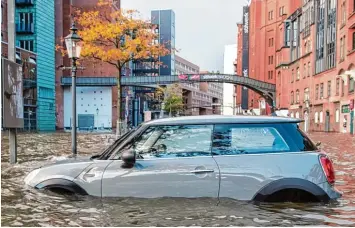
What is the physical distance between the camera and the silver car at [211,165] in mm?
4797

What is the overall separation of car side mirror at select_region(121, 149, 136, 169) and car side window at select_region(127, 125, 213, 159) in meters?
0.17

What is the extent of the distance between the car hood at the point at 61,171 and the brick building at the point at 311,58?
67.1 feet

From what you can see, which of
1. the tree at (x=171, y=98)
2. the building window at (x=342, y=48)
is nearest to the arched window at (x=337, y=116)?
the building window at (x=342, y=48)

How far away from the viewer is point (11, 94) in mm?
8844

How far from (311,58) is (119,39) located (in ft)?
120

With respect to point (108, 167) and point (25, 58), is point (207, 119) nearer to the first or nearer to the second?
point (108, 167)

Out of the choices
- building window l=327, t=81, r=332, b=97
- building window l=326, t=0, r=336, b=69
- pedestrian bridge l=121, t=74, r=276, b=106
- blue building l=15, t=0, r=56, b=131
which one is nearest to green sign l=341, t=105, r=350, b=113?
building window l=327, t=81, r=332, b=97

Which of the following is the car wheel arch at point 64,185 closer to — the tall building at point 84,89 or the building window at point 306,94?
the building window at point 306,94

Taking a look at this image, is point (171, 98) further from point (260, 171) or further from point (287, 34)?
point (260, 171)

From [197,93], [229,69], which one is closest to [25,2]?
[197,93]

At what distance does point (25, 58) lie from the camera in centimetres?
4394

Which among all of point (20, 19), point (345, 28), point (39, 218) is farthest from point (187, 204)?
point (20, 19)

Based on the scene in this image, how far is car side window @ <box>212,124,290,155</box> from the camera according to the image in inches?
194

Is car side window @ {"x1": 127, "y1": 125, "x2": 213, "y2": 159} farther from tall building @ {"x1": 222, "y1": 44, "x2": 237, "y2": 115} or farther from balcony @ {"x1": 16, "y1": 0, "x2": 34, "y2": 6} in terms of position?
tall building @ {"x1": 222, "y1": 44, "x2": 237, "y2": 115}
